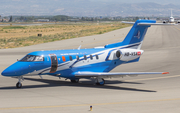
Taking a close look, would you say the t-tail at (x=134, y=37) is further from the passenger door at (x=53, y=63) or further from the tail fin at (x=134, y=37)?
the passenger door at (x=53, y=63)

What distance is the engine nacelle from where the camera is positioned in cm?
2314

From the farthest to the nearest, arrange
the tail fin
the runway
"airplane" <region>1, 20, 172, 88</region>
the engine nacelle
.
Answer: the tail fin → the engine nacelle → "airplane" <region>1, 20, 172, 88</region> → the runway

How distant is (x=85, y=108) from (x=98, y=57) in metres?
7.93

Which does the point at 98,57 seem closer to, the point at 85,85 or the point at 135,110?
the point at 85,85

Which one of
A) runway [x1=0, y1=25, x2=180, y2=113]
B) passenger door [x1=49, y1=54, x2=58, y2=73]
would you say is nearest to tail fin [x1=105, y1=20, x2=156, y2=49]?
runway [x1=0, y1=25, x2=180, y2=113]

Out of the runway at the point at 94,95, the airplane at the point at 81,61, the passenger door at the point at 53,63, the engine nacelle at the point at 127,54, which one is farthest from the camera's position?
the engine nacelle at the point at 127,54

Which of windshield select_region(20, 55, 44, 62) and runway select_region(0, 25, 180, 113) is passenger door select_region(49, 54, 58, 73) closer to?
windshield select_region(20, 55, 44, 62)

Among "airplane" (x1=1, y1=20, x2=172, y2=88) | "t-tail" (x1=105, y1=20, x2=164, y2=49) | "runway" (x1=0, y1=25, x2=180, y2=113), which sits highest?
"t-tail" (x1=105, y1=20, x2=164, y2=49)

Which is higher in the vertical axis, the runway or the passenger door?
the passenger door

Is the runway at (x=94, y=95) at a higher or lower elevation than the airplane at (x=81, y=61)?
lower

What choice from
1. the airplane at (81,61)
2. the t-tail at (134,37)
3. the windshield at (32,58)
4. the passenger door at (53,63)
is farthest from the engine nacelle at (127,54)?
the windshield at (32,58)

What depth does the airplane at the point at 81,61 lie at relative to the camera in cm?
2006

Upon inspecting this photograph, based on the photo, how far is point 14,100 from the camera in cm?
1700

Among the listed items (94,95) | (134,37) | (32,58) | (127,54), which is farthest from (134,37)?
(32,58)
